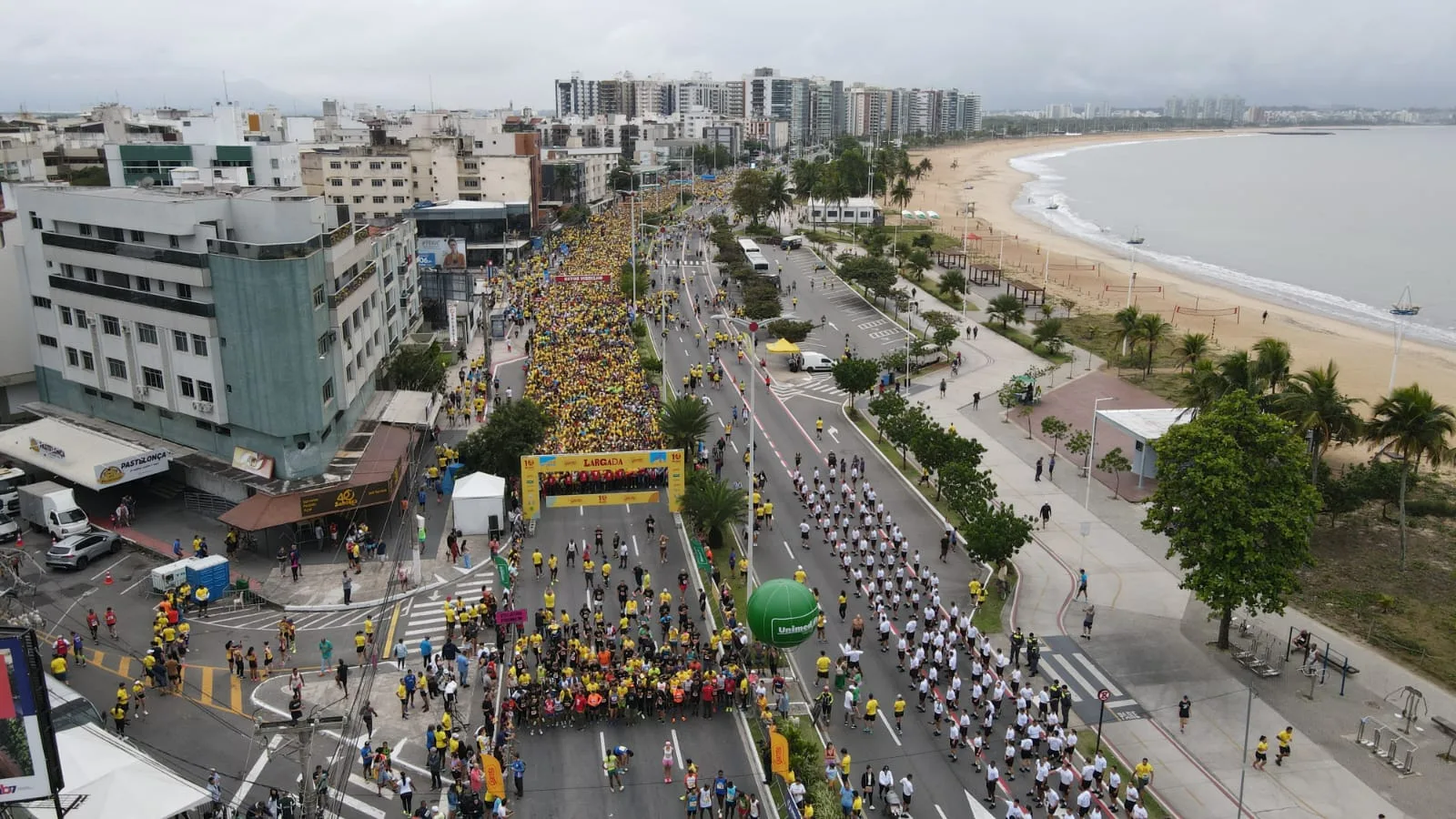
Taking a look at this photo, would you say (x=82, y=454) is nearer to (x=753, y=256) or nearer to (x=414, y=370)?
(x=414, y=370)

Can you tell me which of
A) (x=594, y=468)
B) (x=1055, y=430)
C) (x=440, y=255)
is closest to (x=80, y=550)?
(x=594, y=468)

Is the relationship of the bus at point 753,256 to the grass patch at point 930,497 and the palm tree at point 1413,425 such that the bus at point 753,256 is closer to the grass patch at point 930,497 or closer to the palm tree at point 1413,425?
the grass patch at point 930,497

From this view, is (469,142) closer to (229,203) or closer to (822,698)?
(229,203)

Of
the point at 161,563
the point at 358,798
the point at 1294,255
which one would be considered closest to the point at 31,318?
Answer: the point at 161,563

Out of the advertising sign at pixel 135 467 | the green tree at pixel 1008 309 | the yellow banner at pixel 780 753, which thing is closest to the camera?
the yellow banner at pixel 780 753

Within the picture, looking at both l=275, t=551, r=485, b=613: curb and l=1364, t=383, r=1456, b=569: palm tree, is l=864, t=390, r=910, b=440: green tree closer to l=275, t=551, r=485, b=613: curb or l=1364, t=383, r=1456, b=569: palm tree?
l=1364, t=383, r=1456, b=569: palm tree

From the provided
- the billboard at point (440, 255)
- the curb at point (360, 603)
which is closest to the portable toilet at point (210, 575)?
the curb at point (360, 603)
